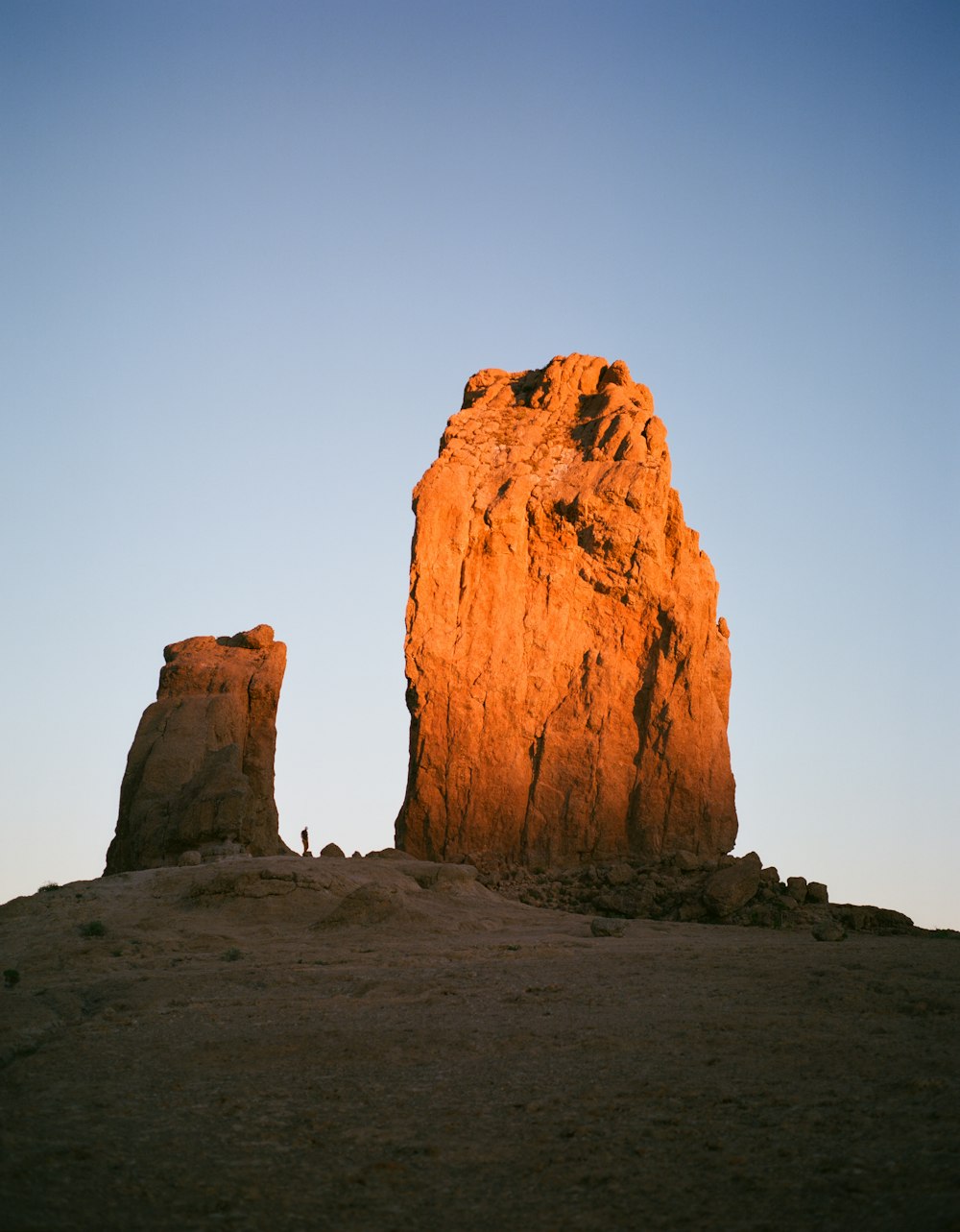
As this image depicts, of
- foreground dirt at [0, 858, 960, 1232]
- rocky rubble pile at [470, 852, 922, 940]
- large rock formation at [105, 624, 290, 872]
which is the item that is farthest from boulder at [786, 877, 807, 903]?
large rock formation at [105, 624, 290, 872]

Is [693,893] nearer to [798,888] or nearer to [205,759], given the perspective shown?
[798,888]

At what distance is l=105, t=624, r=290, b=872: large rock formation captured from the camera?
855 inches

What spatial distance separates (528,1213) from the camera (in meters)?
5.29

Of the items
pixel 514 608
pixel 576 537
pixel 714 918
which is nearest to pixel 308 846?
pixel 514 608

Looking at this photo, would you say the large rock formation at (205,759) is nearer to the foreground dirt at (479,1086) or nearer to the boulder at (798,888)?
the foreground dirt at (479,1086)

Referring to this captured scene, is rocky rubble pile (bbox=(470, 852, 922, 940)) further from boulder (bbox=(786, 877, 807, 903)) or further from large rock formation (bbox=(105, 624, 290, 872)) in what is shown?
large rock formation (bbox=(105, 624, 290, 872))

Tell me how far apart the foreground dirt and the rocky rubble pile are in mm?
4875

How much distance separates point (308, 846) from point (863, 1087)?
74.9ft

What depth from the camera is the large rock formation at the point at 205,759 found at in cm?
2172

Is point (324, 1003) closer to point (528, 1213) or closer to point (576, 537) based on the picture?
point (528, 1213)

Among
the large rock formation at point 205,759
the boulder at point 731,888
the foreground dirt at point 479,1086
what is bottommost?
the foreground dirt at point 479,1086

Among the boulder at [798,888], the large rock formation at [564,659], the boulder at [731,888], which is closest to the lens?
→ the boulder at [731,888]

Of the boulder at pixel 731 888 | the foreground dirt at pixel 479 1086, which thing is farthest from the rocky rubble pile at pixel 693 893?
the foreground dirt at pixel 479 1086

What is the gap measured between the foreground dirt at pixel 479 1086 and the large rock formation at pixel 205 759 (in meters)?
7.59
